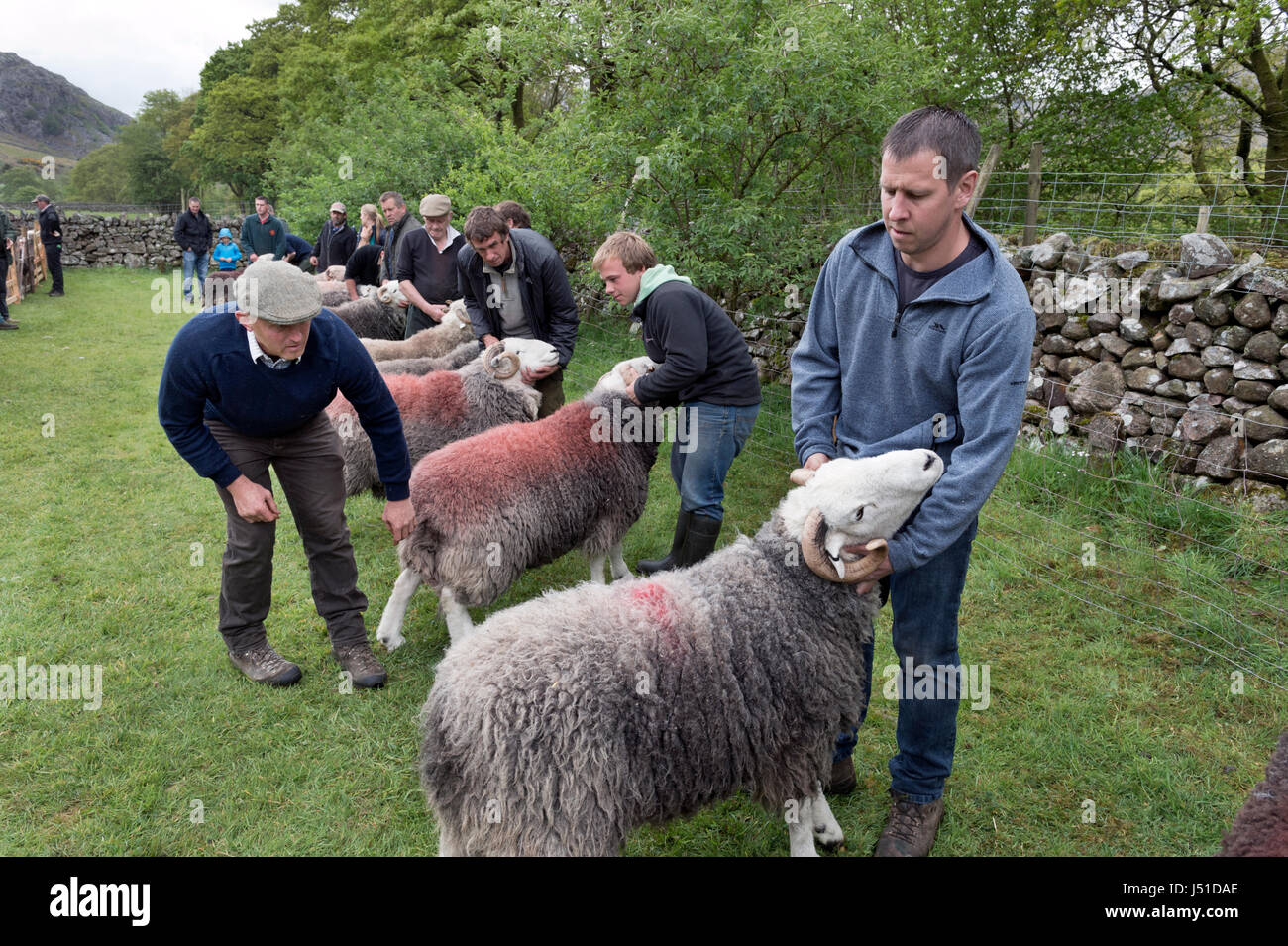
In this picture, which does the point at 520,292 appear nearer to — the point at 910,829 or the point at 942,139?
the point at 942,139

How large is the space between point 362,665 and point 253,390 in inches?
62.3

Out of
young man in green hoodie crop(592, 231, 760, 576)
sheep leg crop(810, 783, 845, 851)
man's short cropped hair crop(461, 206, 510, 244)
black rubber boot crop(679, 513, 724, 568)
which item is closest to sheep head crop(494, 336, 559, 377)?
man's short cropped hair crop(461, 206, 510, 244)

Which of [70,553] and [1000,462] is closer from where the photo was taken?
[1000,462]

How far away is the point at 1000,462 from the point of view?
7.85ft

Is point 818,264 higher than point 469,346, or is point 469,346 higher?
point 818,264

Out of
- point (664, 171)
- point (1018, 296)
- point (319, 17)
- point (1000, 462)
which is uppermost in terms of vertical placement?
point (319, 17)

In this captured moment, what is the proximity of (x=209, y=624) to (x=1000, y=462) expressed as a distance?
4.52m

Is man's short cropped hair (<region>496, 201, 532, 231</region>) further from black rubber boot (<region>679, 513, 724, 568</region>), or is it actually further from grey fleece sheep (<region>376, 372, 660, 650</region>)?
black rubber boot (<region>679, 513, 724, 568</region>)

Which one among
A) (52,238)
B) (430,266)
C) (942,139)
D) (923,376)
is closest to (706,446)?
(923,376)

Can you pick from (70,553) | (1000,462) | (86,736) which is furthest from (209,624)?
(1000,462)

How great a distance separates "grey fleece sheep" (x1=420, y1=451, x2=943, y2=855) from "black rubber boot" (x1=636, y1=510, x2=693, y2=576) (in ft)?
6.67

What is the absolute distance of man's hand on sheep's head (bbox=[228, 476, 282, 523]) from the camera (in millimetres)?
3646

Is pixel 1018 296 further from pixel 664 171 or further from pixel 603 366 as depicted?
pixel 603 366

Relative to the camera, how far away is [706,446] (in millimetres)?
4707
